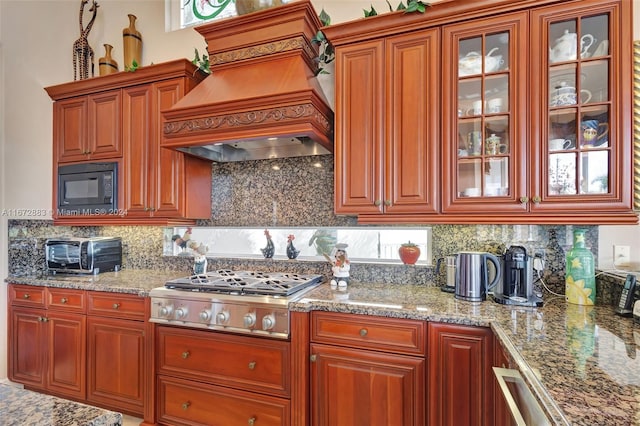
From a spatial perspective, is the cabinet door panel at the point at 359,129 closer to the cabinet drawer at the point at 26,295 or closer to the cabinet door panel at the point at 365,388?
the cabinet door panel at the point at 365,388

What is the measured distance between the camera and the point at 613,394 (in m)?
0.80

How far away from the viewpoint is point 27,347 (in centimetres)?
244

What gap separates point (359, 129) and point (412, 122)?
31 cm

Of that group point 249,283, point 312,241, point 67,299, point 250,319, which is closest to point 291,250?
point 312,241

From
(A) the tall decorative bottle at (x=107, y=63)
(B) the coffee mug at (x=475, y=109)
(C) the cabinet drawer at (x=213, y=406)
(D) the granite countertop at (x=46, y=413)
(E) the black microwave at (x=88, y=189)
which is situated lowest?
(C) the cabinet drawer at (x=213, y=406)

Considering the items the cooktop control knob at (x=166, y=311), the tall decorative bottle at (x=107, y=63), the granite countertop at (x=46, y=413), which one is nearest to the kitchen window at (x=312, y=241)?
the cooktop control knob at (x=166, y=311)

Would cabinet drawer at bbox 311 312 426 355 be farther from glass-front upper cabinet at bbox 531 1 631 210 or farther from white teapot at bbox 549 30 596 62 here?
white teapot at bbox 549 30 596 62

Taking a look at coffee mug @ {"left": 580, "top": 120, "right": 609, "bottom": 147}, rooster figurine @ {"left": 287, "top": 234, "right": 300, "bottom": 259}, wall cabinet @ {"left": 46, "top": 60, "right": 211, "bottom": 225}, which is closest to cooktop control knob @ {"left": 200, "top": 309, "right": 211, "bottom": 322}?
rooster figurine @ {"left": 287, "top": 234, "right": 300, "bottom": 259}

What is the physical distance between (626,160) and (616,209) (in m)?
0.23

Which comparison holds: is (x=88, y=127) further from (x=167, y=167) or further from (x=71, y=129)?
(x=167, y=167)

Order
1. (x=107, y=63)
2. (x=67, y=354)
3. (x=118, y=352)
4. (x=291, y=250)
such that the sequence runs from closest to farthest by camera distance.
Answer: (x=118, y=352)
(x=67, y=354)
(x=291, y=250)
(x=107, y=63)

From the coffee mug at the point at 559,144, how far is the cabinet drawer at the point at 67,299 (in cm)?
308

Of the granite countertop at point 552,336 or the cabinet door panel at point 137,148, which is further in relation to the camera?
the cabinet door panel at point 137,148

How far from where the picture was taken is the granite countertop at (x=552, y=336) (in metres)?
0.77
